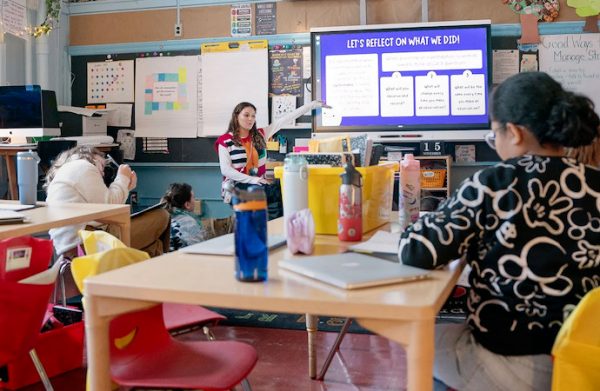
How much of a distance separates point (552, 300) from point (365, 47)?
4237mm

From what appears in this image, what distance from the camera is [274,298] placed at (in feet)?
4.10

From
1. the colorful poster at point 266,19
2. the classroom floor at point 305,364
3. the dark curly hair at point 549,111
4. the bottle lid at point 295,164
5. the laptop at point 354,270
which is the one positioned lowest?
the classroom floor at point 305,364

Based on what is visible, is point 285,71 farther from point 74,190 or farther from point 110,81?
point 74,190

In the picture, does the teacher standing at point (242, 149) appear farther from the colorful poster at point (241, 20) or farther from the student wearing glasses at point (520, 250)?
the student wearing glasses at point (520, 250)

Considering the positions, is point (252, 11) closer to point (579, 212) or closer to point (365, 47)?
point (365, 47)

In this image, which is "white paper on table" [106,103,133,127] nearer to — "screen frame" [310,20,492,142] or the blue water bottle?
"screen frame" [310,20,492,142]

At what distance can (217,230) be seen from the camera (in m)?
5.62

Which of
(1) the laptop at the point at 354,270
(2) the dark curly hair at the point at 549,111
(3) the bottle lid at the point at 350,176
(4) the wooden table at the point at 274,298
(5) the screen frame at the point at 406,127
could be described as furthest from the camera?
(5) the screen frame at the point at 406,127

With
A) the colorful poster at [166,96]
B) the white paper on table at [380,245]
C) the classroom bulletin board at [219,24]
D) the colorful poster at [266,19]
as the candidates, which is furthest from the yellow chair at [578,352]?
the colorful poster at [166,96]

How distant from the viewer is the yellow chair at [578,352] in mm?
1250

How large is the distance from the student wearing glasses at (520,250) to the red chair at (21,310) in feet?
3.87

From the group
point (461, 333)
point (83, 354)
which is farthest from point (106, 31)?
point (461, 333)

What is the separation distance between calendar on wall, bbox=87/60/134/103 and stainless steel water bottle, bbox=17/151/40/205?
10.4 feet

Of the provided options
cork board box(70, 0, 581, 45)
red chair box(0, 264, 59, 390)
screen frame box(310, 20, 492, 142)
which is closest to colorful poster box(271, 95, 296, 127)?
screen frame box(310, 20, 492, 142)
